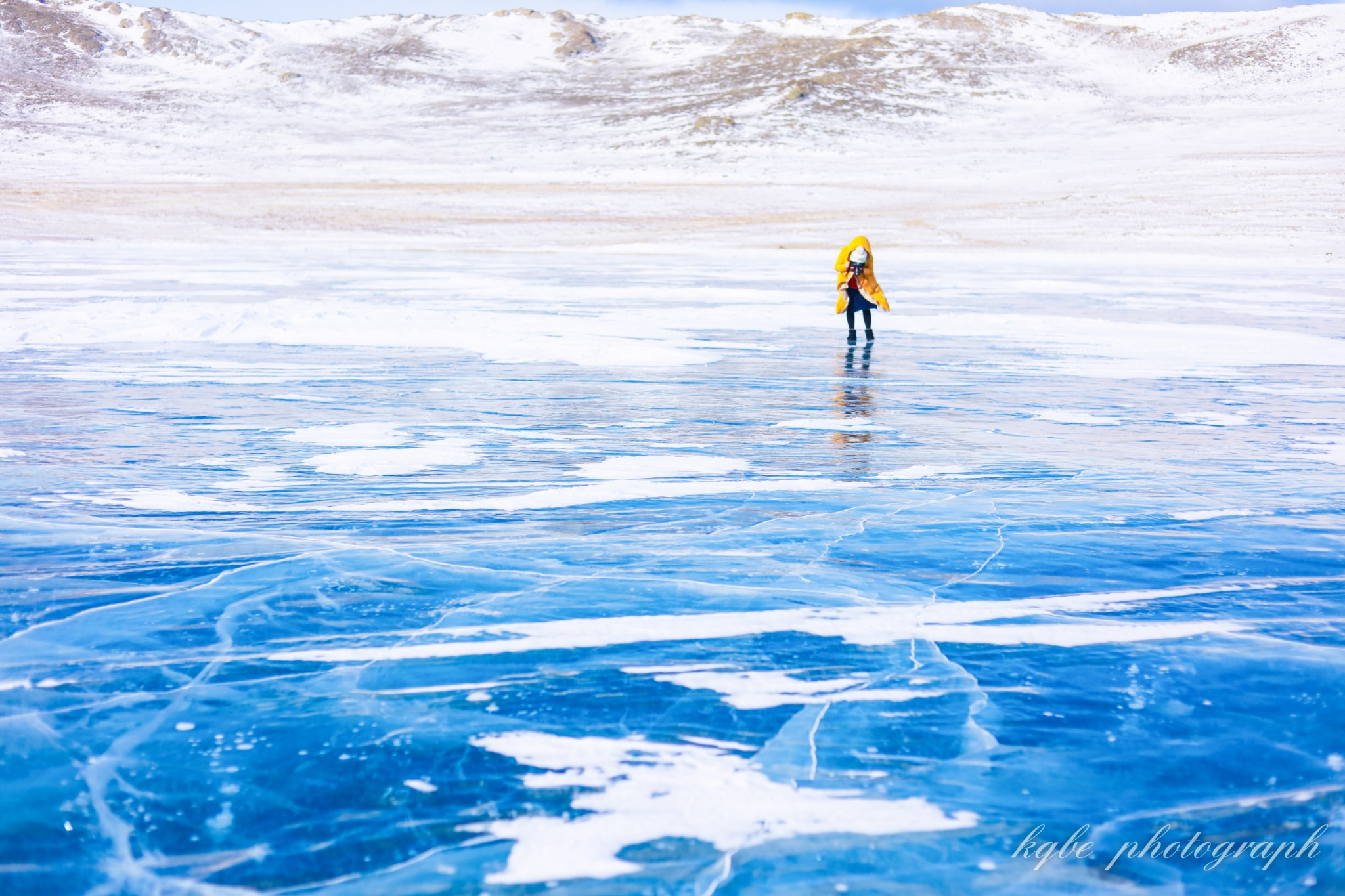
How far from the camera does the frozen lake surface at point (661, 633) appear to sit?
236 cm

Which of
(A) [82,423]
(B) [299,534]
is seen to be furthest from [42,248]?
(B) [299,534]

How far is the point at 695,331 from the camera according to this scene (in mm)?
10805

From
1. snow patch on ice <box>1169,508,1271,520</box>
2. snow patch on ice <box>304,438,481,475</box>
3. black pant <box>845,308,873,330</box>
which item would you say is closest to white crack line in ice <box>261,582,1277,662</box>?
snow patch on ice <box>1169,508,1271,520</box>

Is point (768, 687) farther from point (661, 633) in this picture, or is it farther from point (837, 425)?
point (837, 425)

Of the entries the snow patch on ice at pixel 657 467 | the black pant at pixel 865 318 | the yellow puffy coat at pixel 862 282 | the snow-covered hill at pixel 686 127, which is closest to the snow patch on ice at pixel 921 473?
the snow patch on ice at pixel 657 467

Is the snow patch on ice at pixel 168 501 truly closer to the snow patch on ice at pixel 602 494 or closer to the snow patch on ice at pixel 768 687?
the snow patch on ice at pixel 602 494

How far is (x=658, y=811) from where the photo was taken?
246 centimetres

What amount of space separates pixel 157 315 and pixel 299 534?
26.0 feet

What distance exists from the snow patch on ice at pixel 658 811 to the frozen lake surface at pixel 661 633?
10 mm

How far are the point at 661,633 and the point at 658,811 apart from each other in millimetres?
961

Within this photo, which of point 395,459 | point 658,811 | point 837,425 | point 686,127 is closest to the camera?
point 658,811

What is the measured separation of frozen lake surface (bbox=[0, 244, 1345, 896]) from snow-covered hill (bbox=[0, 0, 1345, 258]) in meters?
21.1

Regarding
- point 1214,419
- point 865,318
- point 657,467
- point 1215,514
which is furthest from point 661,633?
point 865,318

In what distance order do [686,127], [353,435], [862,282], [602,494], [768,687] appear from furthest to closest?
[686,127] < [862,282] < [353,435] < [602,494] < [768,687]
